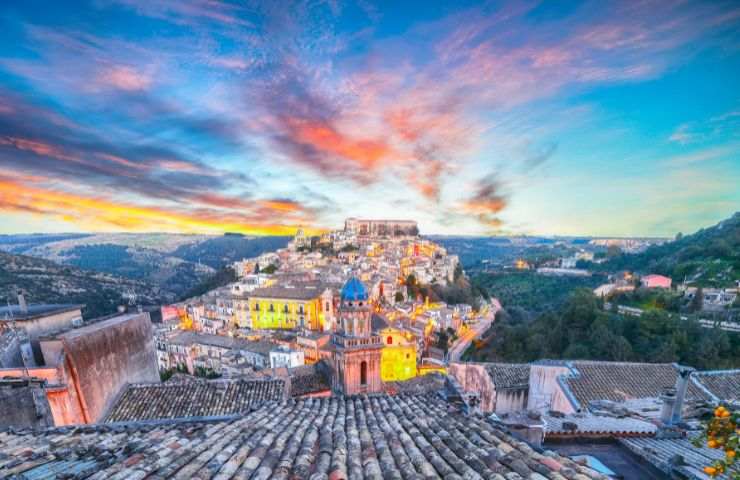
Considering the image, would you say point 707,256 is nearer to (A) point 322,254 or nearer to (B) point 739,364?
(B) point 739,364

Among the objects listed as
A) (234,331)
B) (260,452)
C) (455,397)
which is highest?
(260,452)

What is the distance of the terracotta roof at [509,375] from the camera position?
14422 millimetres

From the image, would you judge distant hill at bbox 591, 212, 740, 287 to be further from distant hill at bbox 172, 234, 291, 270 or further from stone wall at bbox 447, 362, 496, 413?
distant hill at bbox 172, 234, 291, 270

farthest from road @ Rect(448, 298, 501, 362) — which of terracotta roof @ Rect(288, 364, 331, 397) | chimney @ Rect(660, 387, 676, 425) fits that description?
chimney @ Rect(660, 387, 676, 425)

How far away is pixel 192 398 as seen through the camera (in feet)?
33.6

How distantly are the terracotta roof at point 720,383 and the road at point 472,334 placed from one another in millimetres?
21184

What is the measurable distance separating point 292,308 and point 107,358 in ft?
98.9

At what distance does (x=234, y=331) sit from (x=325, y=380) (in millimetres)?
25208

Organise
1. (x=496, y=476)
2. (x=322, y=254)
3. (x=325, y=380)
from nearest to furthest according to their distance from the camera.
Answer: (x=496, y=476), (x=325, y=380), (x=322, y=254)

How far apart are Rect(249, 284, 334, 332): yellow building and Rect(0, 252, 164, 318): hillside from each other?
2320cm

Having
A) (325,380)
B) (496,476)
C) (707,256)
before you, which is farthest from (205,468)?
(707,256)

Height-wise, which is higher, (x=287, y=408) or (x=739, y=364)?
(x=287, y=408)

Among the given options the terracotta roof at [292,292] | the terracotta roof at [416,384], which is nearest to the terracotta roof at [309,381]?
the terracotta roof at [416,384]

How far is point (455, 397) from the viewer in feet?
20.6
